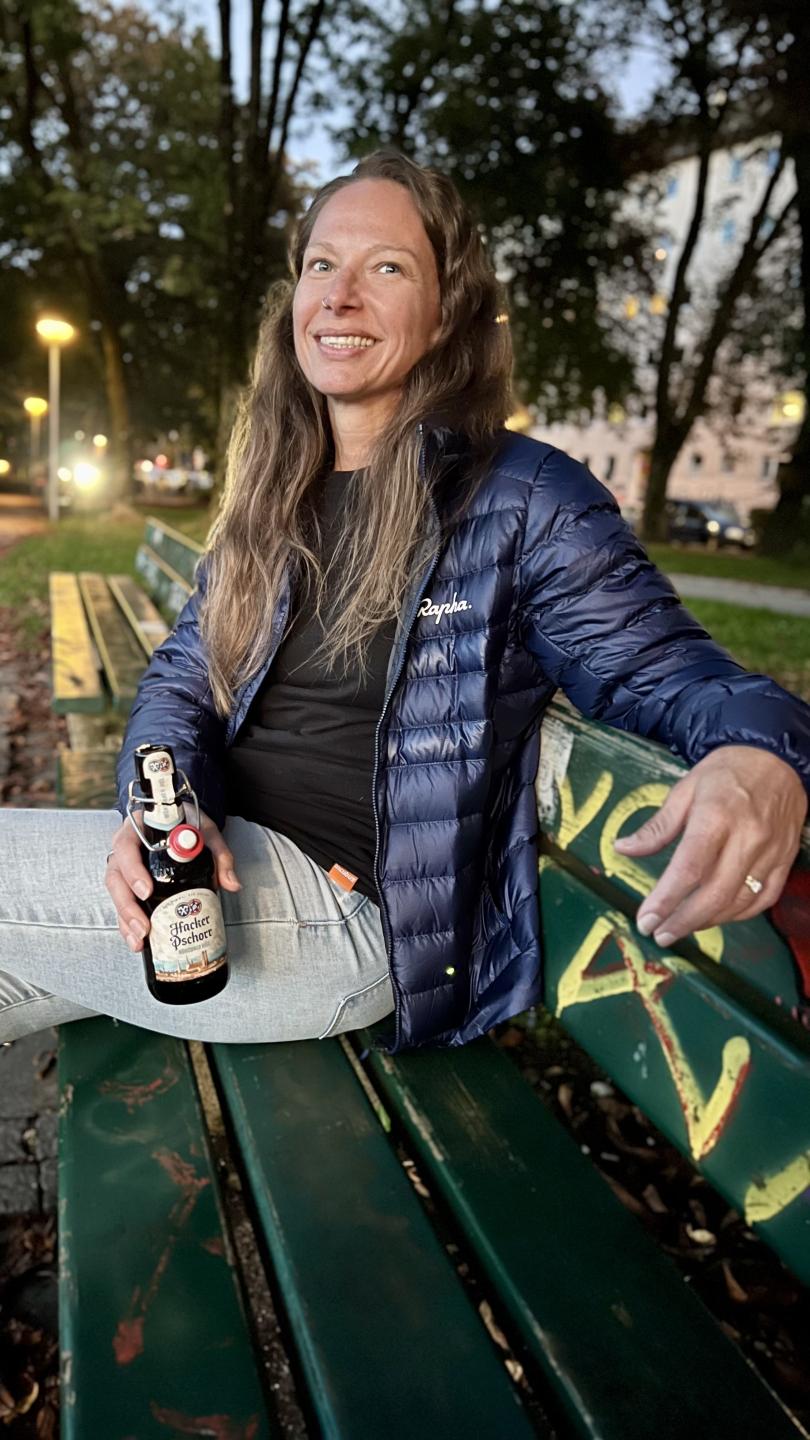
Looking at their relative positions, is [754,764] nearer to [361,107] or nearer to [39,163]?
[361,107]

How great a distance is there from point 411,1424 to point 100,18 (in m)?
33.4

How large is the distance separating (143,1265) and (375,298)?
6.39ft

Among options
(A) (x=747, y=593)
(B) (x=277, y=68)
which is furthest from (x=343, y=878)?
(B) (x=277, y=68)

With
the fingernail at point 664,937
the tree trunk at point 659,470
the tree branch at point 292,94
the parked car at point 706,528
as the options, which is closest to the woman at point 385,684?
the fingernail at point 664,937

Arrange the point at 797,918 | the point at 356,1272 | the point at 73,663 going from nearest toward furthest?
the point at 797,918 < the point at 356,1272 < the point at 73,663

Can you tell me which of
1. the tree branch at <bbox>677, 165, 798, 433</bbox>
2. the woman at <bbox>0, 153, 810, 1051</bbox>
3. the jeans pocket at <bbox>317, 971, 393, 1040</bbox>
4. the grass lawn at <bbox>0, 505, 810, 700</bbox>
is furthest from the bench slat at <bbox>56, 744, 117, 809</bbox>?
the tree branch at <bbox>677, 165, 798, 433</bbox>

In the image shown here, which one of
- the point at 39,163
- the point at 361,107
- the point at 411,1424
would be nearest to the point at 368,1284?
the point at 411,1424

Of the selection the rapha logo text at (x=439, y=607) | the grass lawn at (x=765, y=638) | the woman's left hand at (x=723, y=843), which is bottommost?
the grass lawn at (x=765, y=638)

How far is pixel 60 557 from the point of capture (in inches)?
582

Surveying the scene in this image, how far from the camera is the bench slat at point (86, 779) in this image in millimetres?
3395

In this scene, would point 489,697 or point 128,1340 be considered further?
point 489,697

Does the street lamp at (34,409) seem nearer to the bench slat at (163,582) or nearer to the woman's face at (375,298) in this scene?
the bench slat at (163,582)

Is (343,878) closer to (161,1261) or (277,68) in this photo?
(161,1261)

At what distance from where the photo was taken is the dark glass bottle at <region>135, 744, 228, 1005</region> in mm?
1934
